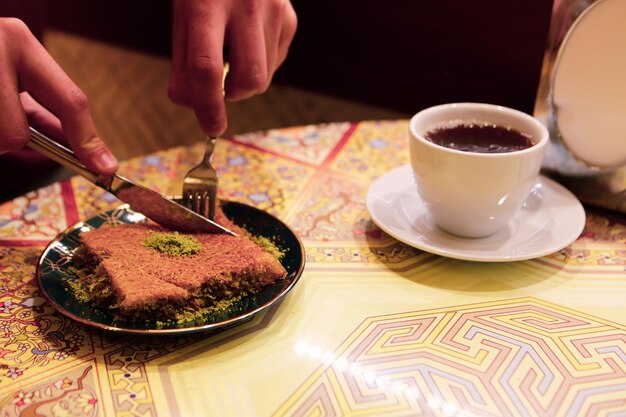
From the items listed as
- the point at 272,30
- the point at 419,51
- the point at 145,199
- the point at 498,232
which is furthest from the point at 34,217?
the point at 419,51

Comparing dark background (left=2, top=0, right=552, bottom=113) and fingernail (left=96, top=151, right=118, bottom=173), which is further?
dark background (left=2, top=0, right=552, bottom=113)

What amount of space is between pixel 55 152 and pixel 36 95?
8cm

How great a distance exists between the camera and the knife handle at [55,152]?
87 centimetres

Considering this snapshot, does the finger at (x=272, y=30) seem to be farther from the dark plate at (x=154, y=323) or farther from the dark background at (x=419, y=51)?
the dark background at (x=419, y=51)

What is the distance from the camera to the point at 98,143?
0.89 metres

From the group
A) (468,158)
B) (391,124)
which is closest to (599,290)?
(468,158)

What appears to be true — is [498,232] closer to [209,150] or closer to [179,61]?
[209,150]

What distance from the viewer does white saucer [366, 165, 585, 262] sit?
3.07 feet

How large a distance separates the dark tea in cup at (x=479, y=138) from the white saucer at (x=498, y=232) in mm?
136

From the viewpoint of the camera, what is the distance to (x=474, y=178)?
0.91 metres

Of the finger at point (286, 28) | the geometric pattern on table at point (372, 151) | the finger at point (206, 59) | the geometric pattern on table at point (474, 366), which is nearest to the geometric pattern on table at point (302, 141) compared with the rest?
the geometric pattern on table at point (372, 151)

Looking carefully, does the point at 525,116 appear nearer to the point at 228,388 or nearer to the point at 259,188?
the point at 259,188

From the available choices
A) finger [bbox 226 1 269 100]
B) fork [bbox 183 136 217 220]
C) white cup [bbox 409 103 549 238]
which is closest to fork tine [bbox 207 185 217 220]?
fork [bbox 183 136 217 220]

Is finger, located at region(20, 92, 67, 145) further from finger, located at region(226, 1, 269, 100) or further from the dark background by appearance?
the dark background
